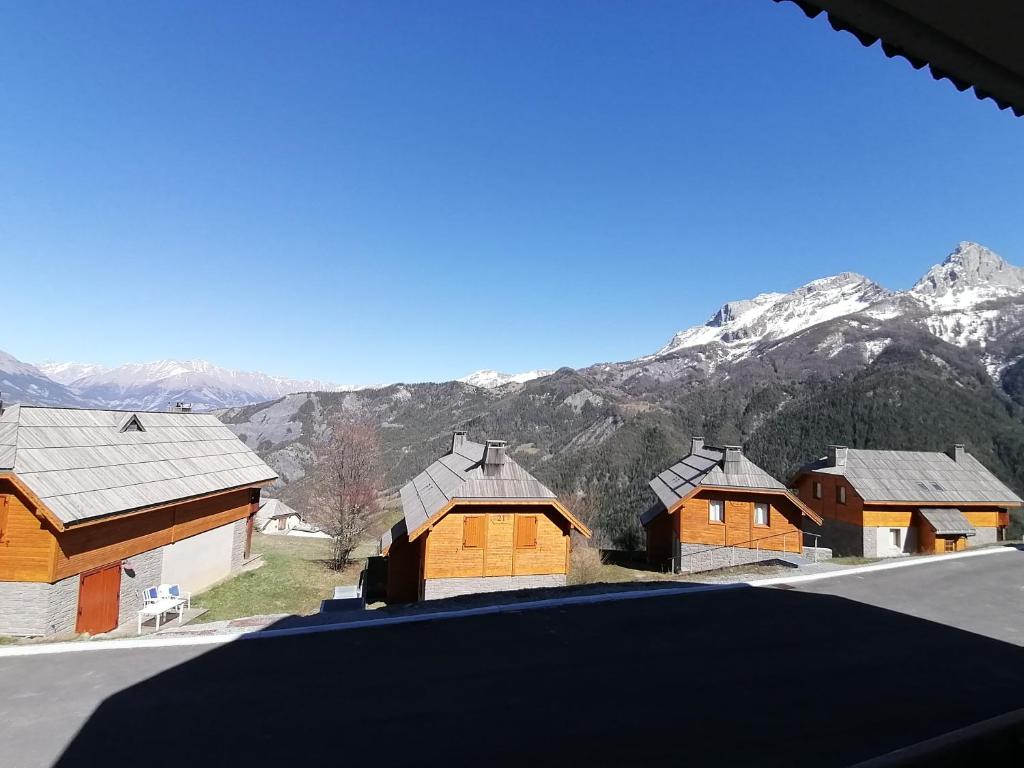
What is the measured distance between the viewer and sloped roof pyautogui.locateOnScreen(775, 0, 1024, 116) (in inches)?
117

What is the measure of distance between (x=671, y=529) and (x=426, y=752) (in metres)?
29.8

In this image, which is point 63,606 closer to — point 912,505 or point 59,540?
point 59,540

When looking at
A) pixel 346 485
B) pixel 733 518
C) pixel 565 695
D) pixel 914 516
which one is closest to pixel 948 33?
pixel 565 695

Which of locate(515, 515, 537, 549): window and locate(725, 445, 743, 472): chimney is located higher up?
locate(725, 445, 743, 472): chimney

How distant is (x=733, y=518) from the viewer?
2991 centimetres

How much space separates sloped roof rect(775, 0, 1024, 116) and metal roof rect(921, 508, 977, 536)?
3611cm

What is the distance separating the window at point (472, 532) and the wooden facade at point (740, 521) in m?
13.5

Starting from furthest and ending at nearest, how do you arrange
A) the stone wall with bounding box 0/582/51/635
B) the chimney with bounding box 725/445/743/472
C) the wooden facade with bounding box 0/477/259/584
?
the chimney with bounding box 725/445/743/472, the wooden facade with bounding box 0/477/259/584, the stone wall with bounding box 0/582/51/635

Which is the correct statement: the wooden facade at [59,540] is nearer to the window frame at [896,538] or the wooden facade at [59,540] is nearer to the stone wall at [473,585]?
the stone wall at [473,585]

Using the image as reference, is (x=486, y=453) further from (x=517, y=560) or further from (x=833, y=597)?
(x=833, y=597)

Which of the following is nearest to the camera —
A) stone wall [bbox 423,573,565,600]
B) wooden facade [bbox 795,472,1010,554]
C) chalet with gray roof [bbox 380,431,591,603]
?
stone wall [bbox 423,573,565,600]

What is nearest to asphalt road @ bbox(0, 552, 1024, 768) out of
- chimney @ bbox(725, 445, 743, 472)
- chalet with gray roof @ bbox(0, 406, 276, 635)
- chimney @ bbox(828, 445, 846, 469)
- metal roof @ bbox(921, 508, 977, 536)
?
chalet with gray roof @ bbox(0, 406, 276, 635)

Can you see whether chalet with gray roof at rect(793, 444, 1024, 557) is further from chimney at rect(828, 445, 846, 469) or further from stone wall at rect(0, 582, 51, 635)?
stone wall at rect(0, 582, 51, 635)

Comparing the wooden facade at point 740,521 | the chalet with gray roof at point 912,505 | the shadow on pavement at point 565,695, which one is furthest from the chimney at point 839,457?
the shadow on pavement at point 565,695
